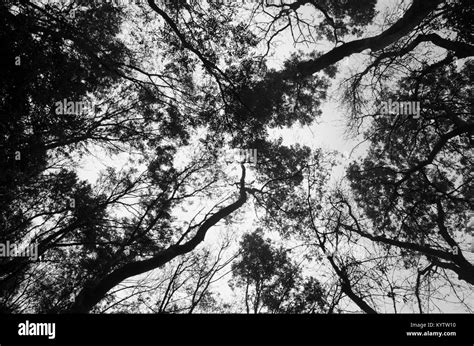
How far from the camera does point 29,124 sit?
15.8 ft

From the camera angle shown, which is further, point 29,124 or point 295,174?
point 295,174

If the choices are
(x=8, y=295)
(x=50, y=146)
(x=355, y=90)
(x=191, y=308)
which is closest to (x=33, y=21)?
(x=50, y=146)

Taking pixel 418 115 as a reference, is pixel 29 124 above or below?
below

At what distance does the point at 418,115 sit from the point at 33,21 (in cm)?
A: 998

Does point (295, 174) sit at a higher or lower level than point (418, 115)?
lower

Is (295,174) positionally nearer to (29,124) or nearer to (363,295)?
(363,295)
